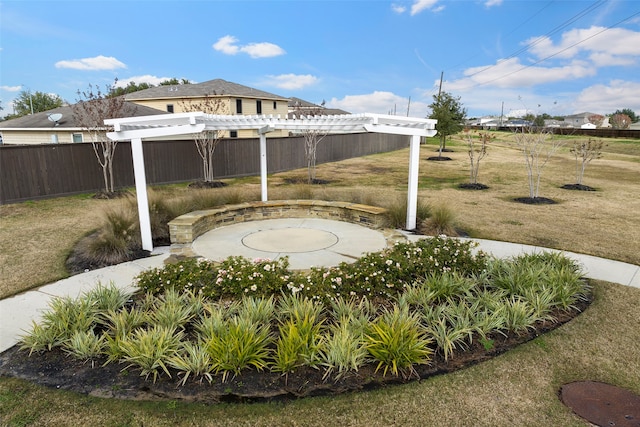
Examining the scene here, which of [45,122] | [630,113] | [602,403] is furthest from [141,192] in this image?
[630,113]

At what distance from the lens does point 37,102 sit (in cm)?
5716

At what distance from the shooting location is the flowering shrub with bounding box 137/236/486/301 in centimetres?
482

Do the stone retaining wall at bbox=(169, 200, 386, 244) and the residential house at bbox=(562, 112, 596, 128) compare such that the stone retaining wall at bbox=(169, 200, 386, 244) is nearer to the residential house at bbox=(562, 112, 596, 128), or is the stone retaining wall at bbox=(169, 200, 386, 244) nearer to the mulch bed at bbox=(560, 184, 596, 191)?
the mulch bed at bbox=(560, 184, 596, 191)

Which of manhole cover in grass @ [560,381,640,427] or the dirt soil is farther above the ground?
the dirt soil

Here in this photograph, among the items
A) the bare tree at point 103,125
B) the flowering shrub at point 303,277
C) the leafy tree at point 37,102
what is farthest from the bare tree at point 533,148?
the leafy tree at point 37,102

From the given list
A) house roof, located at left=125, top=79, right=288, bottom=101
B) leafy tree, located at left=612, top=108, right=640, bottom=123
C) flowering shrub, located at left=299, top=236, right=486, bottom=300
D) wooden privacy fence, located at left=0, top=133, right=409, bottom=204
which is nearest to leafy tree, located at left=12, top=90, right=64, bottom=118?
house roof, located at left=125, top=79, right=288, bottom=101

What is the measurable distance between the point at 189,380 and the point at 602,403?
3565mm

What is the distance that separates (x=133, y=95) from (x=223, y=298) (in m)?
35.7

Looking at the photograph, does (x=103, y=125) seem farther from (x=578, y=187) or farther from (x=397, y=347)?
(x=578, y=187)

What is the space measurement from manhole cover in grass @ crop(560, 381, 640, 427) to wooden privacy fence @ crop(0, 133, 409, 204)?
45.9ft

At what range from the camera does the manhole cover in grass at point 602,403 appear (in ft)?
10.3

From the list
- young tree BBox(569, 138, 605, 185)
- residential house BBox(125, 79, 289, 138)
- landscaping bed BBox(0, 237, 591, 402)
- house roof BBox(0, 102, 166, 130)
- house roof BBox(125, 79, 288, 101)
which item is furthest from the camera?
house roof BBox(125, 79, 288, 101)

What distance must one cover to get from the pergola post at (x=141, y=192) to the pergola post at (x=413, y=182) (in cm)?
512

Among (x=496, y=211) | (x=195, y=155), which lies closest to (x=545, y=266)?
(x=496, y=211)
